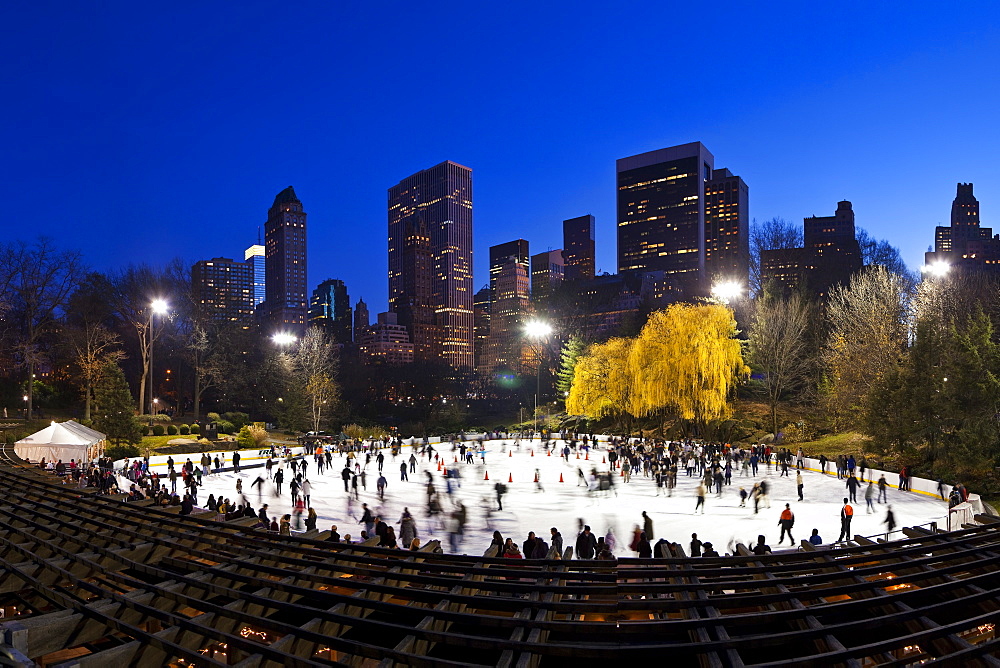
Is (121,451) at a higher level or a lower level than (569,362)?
lower

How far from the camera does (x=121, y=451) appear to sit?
31391 millimetres

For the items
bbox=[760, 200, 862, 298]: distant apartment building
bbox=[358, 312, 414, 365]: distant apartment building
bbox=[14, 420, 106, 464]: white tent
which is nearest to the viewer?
bbox=[14, 420, 106, 464]: white tent

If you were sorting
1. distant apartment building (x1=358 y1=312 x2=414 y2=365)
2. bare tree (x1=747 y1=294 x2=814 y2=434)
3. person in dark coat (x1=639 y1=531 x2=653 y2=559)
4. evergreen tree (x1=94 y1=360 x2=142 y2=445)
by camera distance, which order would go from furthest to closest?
1. distant apartment building (x1=358 y1=312 x2=414 y2=365)
2. bare tree (x1=747 y1=294 x2=814 y2=434)
3. evergreen tree (x1=94 y1=360 x2=142 y2=445)
4. person in dark coat (x1=639 y1=531 x2=653 y2=559)

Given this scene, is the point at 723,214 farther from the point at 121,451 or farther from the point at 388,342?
the point at 121,451

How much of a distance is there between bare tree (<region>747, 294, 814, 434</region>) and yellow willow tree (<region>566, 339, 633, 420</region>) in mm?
10633

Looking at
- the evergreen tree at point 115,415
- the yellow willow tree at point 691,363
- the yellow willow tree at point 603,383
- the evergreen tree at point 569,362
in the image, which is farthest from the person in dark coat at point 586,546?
the evergreen tree at point 569,362

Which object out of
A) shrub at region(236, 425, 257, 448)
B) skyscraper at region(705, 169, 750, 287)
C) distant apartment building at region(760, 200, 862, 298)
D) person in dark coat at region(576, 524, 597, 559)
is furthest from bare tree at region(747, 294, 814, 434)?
skyscraper at region(705, 169, 750, 287)

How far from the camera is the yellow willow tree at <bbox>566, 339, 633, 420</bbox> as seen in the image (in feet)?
149

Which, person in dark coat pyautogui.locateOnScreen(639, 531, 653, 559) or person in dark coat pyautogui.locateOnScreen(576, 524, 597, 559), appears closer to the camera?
person in dark coat pyautogui.locateOnScreen(576, 524, 597, 559)

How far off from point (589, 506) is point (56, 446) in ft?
82.3

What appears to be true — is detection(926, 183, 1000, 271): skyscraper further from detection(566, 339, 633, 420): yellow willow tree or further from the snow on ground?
the snow on ground

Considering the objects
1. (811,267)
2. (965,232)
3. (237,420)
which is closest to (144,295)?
(237,420)

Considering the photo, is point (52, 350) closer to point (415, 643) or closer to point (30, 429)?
point (30, 429)

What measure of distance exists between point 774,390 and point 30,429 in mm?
53426
